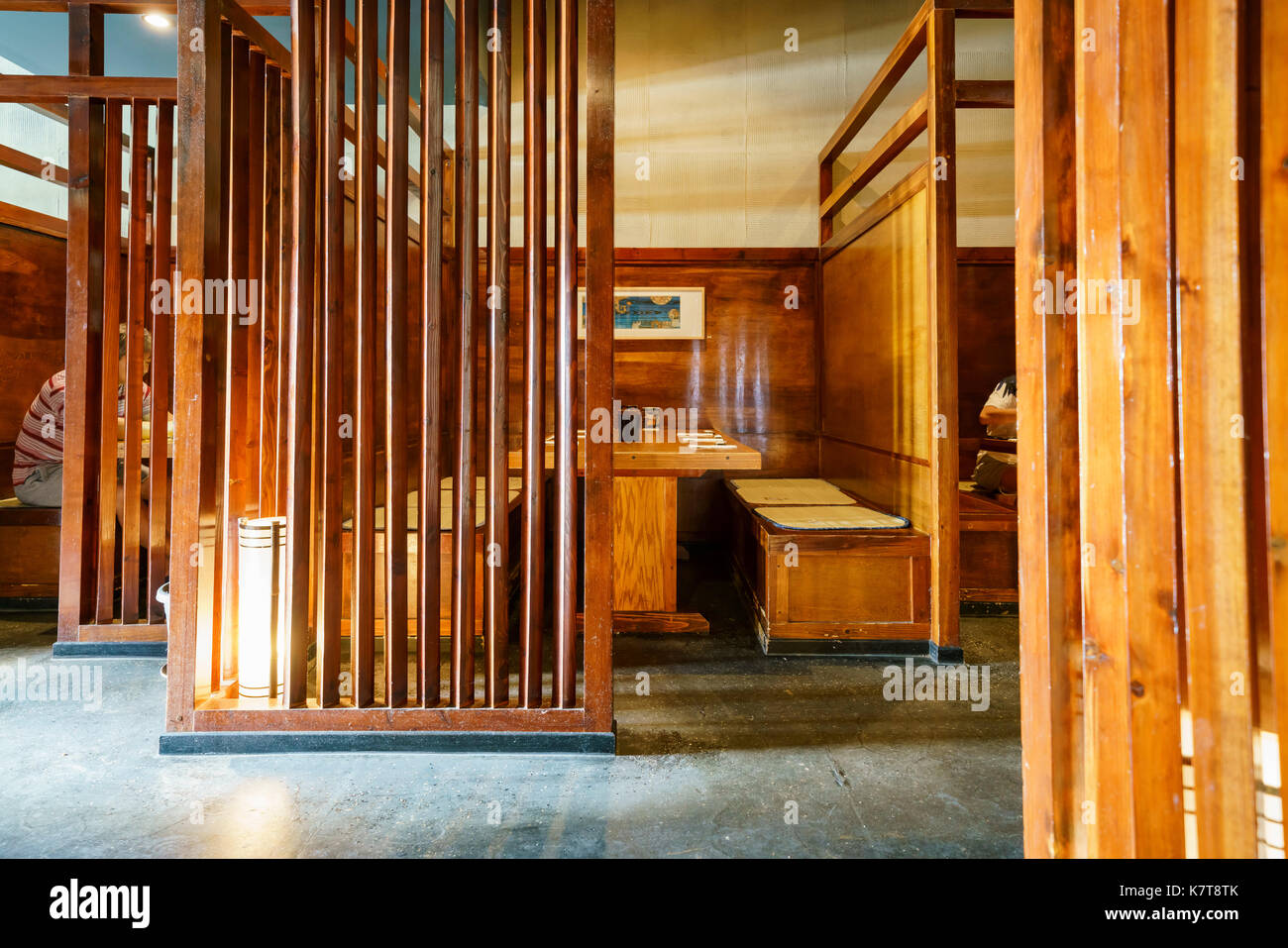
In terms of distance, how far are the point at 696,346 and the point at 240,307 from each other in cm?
348

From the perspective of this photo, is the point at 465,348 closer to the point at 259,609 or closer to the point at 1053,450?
the point at 259,609

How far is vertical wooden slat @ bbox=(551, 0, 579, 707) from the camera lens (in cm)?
216

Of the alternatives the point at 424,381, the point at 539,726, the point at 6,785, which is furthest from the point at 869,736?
the point at 6,785

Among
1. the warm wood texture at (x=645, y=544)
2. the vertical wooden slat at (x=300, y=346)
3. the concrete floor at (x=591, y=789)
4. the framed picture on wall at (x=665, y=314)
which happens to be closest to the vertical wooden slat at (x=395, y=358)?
the vertical wooden slat at (x=300, y=346)

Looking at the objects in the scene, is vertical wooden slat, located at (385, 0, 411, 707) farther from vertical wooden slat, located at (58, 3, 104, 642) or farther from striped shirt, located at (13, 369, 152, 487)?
striped shirt, located at (13, 369, 152, 487)

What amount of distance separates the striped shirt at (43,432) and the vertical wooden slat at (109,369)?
0.38 meters

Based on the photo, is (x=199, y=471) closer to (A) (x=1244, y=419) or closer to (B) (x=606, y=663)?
(B) (x=606, y=663)

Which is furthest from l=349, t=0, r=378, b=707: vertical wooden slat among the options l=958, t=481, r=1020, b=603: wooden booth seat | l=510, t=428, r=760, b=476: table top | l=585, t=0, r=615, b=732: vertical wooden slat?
l=958, t=481, r=1020, b=603: wooden booth seat

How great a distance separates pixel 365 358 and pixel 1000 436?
3.58 meters

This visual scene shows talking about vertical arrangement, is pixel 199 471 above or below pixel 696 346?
below

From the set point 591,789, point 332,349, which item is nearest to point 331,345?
point 332,349

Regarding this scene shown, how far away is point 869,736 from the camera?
2.28 m

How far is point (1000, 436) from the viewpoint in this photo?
4.21 meters

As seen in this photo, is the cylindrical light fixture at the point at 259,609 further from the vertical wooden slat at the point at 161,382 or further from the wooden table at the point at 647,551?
the wooden table at the point at 647,551
